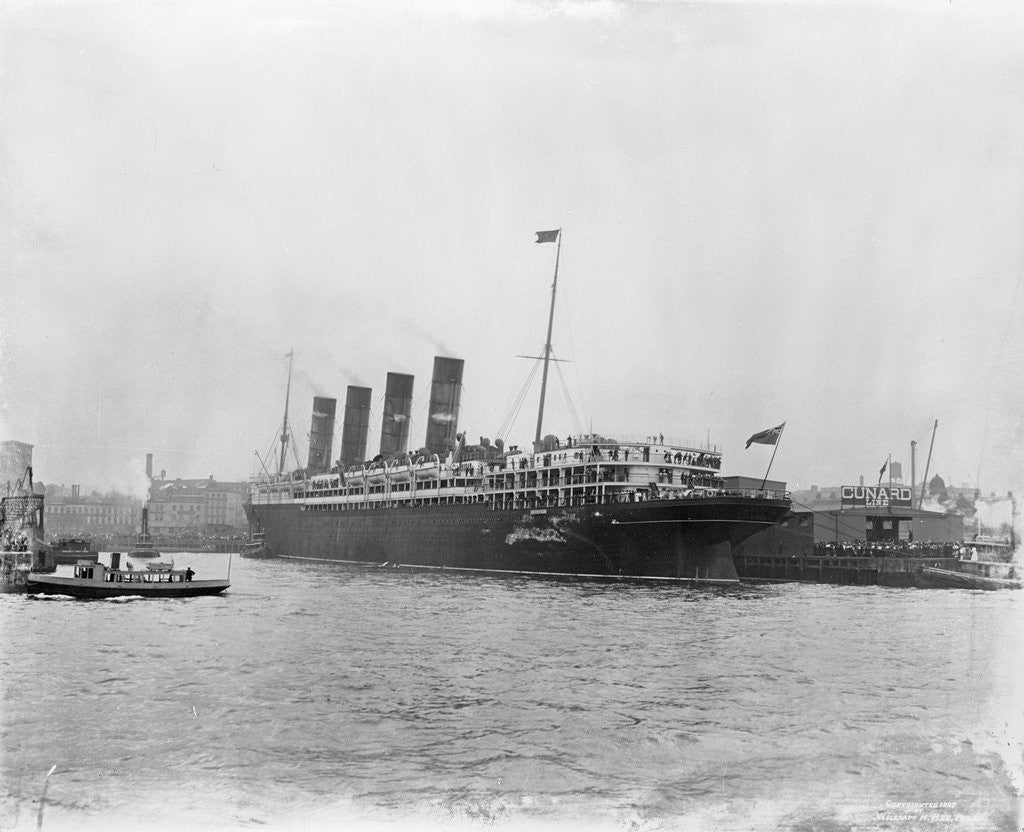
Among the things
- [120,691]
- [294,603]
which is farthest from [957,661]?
[294,603]

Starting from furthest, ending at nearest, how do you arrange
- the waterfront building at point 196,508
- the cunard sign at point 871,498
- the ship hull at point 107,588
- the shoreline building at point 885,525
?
the waterfront building at point 196,508 < the cunard sign at point 871,498 < the shoreline building at point 885,525 < the ship hull at point 107,588

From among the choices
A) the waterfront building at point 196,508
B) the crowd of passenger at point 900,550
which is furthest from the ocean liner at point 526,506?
the waterfront building at point 196,508

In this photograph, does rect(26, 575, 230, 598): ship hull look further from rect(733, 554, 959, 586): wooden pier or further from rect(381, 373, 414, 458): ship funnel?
rect(381, 373, 414, 458): ship funnel

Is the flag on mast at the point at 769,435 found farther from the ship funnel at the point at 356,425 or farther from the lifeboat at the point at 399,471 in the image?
the ship funnel at the point at 356,425

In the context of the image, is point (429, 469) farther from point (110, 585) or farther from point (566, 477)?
point (110, 585)

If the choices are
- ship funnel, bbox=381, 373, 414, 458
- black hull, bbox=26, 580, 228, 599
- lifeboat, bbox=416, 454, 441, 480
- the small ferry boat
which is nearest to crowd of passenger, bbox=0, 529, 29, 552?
the small ferry boat

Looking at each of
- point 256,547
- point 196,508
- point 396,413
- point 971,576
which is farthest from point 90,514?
point 971,576

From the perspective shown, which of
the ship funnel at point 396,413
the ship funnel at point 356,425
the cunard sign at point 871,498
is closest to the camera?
the cunard sign at point 871,498
